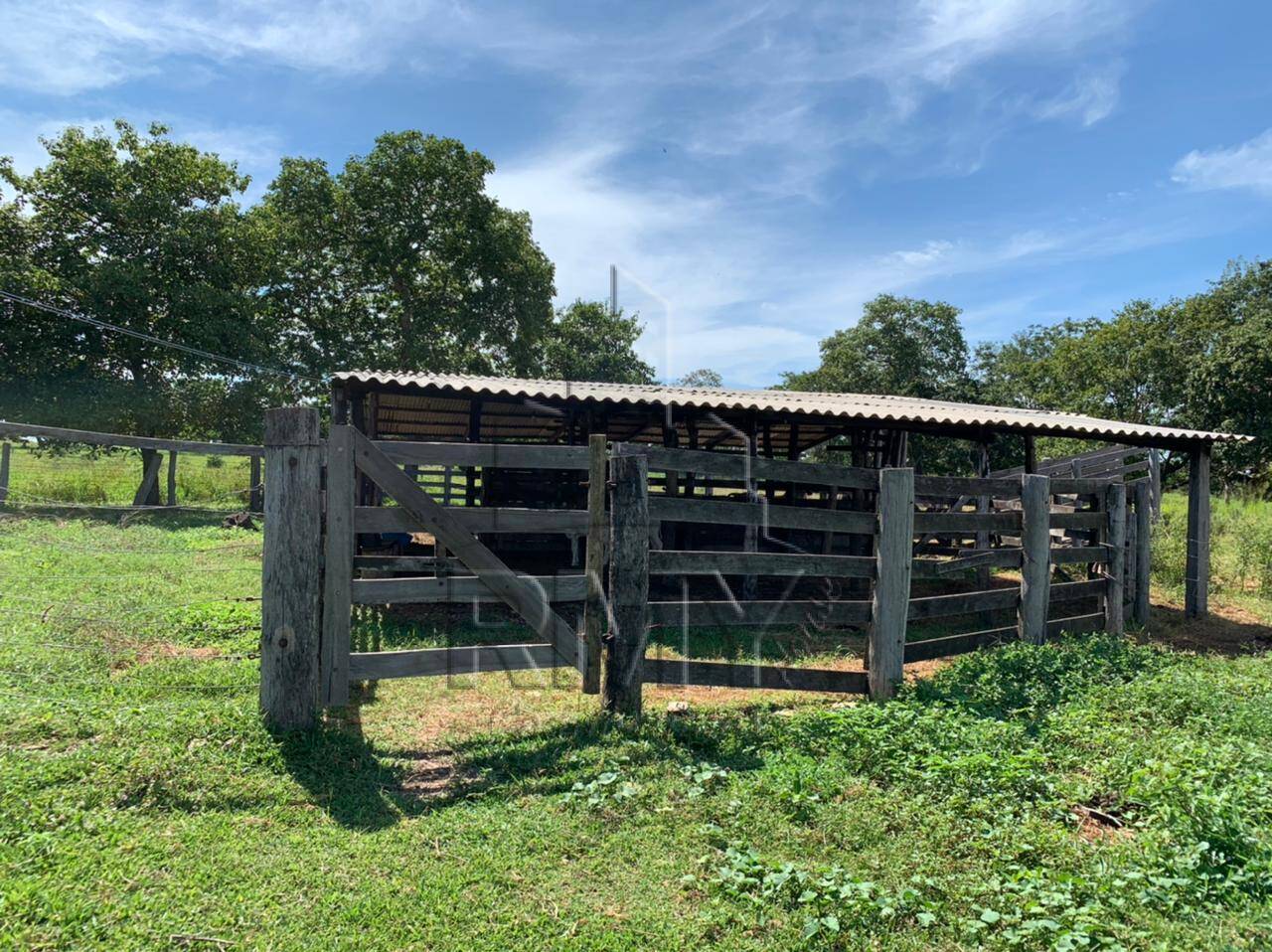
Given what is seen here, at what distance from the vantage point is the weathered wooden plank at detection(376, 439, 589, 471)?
448 cm

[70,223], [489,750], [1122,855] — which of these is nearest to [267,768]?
[489,750]

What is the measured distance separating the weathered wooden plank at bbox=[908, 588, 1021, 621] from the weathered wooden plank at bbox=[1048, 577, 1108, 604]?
0.71m

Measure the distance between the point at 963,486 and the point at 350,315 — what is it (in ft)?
79.0

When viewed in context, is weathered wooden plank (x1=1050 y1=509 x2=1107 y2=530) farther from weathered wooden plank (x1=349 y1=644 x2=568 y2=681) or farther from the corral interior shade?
weathered wooden plank (x1=349 y1=644 x2=568 y2=681)

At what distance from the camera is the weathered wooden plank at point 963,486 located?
5.73m

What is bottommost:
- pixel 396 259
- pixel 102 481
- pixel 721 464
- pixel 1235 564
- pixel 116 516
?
pixel 1235 564

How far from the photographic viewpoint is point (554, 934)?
2.59 m

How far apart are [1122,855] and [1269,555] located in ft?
39.4

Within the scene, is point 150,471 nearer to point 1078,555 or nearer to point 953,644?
point 953,644

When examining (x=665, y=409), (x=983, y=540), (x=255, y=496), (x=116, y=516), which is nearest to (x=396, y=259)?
(x=255, y=496)

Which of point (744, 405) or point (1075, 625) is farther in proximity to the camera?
point (744, 405)

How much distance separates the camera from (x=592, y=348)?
32.6m

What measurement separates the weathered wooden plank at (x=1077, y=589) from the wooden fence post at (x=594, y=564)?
15.8ft

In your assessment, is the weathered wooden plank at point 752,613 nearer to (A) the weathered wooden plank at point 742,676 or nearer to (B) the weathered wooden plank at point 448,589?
(A) the weathered wooden plank at point 742,676
